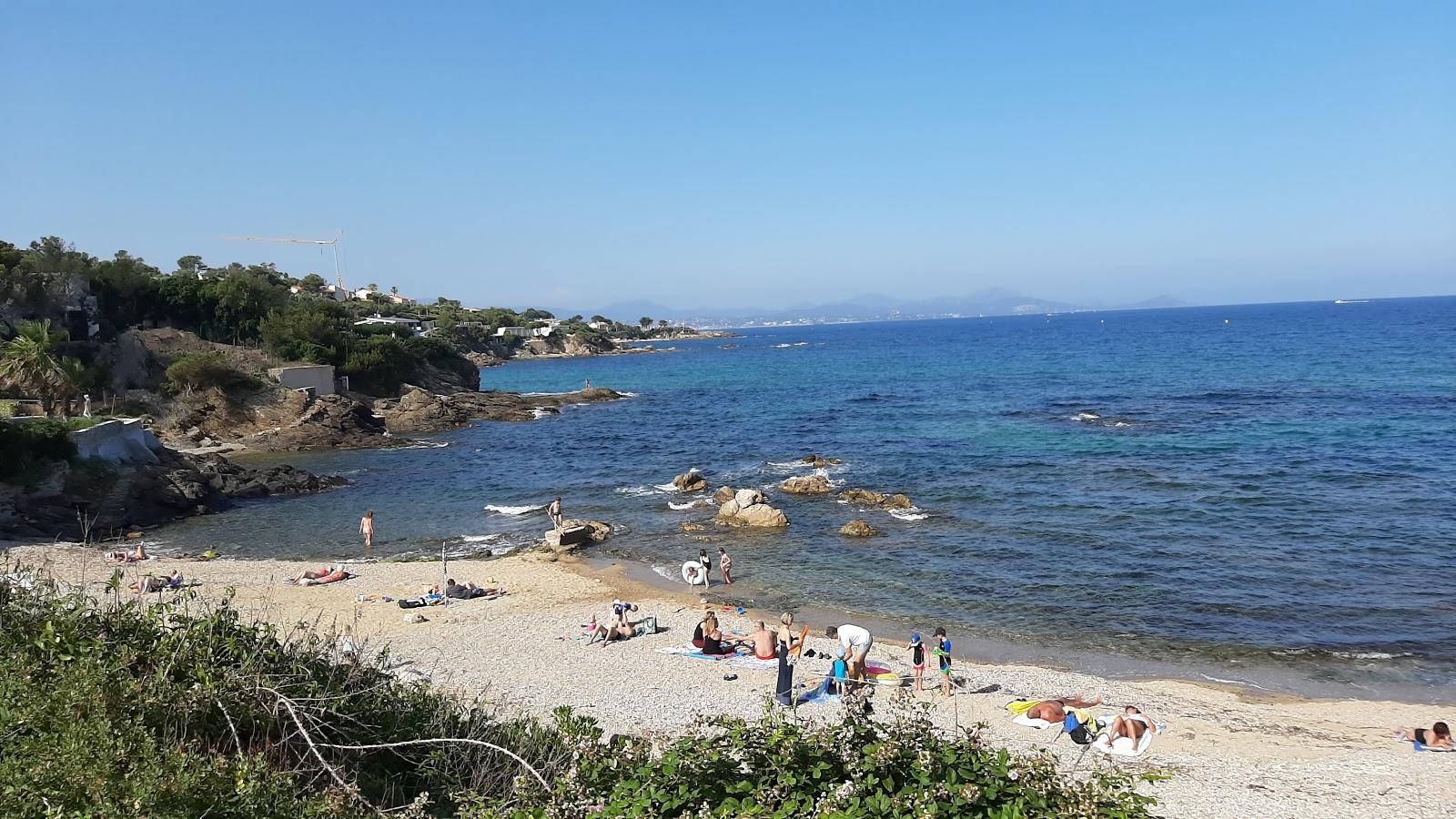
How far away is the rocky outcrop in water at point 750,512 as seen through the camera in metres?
28.0

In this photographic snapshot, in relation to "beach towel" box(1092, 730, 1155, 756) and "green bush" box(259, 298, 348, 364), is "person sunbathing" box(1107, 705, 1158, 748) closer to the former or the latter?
"beach towel" box(1092, 730, 1155, 756)

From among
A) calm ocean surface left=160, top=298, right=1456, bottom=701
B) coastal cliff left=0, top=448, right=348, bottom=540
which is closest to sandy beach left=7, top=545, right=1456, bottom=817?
calm ocean surface left=160, top=298, right=1456, bottom=701

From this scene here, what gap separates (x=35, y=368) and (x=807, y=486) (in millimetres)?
33072

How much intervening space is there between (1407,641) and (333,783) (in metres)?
20.3

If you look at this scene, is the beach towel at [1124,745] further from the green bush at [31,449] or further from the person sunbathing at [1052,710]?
the green bush at [31,449]

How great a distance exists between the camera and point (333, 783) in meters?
6.73

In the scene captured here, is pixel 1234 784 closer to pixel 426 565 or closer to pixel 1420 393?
pixel 426 565

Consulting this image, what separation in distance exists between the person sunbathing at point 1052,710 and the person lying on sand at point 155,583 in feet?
61.0

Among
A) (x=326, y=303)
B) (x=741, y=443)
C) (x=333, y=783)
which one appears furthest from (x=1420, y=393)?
(x=326, y=303)

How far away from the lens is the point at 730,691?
1553 cm

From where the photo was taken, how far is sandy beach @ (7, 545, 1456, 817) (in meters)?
11.8

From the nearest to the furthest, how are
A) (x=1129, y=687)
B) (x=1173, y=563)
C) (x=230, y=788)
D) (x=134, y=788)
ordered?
(x=134, y=788)
(x=230, y=788)
(x=1129, y=687)
(x=1173, y=563)

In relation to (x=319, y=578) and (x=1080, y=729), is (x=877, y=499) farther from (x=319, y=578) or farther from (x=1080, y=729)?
(x=319, y=578)

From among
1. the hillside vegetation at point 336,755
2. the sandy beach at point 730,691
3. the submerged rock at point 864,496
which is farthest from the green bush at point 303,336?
the hillside vegetation at point 336,755
